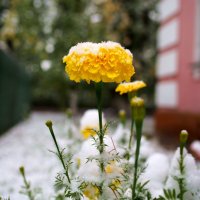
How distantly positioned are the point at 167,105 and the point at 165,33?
1165 mm

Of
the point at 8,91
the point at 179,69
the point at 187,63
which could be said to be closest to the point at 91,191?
the point at 187,63

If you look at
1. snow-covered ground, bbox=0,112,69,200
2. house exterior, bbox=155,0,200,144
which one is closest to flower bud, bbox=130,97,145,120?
snow-covered ground, bbox=0,112,69,200

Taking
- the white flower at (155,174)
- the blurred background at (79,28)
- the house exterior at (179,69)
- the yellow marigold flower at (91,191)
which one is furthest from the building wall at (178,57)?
the blurred background at (79,28)

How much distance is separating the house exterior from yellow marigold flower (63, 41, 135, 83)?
12.8 ft

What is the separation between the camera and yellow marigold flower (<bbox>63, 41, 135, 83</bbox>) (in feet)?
3.86

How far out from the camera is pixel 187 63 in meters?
5.99

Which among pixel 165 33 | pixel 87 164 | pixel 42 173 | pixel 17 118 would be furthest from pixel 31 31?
pixel 87 164

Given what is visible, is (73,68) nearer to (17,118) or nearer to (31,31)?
(17,118)

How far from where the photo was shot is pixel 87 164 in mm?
1299

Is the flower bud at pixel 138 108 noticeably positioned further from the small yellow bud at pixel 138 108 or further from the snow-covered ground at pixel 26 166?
the snow-covered ground at pixel 26 166

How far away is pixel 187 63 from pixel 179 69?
370 millimetres

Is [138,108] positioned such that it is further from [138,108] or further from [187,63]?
[187,63]

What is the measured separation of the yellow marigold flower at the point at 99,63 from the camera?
1177mm

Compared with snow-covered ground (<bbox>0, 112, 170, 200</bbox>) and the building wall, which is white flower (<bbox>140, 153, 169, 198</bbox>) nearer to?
snow-covered ground (<bbox>0, 112, 170, 200</bbox>)
